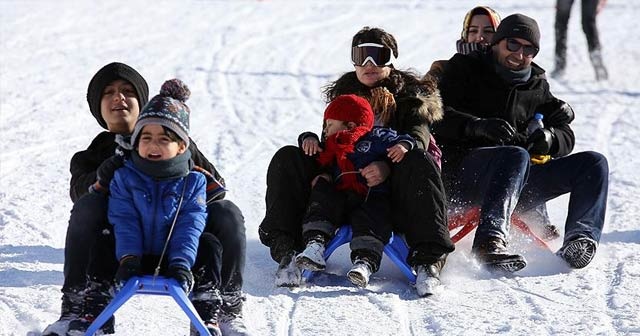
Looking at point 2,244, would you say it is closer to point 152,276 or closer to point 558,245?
point 152,276

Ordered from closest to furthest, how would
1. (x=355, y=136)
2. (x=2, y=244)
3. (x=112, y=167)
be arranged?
(x=112, y=167) → (x=355, y=136) → (x=2, y=244)

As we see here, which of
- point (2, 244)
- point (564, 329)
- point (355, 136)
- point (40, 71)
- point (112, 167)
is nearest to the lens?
point (112, 167)

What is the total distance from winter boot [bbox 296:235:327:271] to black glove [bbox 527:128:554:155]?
147 cm

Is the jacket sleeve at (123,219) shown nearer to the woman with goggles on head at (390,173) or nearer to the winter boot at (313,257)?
the winter boot at (313,257)

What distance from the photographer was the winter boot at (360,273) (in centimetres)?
441

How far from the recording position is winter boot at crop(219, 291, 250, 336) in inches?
149

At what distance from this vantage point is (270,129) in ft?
27.5

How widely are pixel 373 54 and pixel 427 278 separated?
1.12 meters

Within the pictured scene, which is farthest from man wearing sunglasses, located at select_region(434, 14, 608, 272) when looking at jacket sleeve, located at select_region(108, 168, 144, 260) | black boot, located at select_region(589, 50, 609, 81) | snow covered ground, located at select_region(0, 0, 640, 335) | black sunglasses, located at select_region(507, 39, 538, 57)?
black boot, located at select_region(589, 50, 609, 81)

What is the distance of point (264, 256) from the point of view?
5.14 m

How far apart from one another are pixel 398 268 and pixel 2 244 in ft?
6.10

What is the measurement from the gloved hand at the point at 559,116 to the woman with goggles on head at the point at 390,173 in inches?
34.4

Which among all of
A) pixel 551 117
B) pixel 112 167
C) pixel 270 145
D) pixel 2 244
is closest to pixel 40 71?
pixel 270 145

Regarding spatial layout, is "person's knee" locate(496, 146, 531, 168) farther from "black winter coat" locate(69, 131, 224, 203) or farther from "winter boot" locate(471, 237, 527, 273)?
"black winter coat" locate(69, 131, 224, 203)
